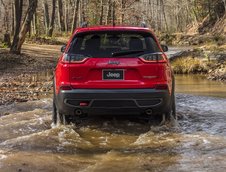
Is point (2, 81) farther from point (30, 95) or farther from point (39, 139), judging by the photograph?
point (39, 139)

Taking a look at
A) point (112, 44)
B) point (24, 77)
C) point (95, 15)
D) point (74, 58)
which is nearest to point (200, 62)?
point (24, 77)

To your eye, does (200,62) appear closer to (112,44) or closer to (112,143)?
(112,44)

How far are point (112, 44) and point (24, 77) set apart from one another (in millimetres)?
8739

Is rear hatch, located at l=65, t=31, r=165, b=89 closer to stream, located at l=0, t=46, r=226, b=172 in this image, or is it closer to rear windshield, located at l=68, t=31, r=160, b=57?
rear windshield, located at l=68, t=31, r=160, b=57

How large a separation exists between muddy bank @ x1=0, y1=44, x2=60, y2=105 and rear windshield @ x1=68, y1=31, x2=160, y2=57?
398 cm

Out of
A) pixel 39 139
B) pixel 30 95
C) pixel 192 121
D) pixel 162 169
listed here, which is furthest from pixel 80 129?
pixel 30 95

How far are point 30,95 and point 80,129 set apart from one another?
14.2 feet

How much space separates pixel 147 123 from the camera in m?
8.39

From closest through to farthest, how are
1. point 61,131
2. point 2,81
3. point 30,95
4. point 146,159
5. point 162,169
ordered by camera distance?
1. point 162,169
2. point 146,159
3. point 61,131
4. point 30,95
5. point 2,81

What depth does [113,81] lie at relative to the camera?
274 inches

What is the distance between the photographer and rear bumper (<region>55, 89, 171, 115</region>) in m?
6.91

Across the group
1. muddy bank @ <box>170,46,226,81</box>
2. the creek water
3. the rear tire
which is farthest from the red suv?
muddy bank @ <box>170,46,226,81</box>

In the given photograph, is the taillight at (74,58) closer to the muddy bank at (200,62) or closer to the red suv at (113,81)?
the red suv at (113,81)

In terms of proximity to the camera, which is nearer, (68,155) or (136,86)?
(68,155)
